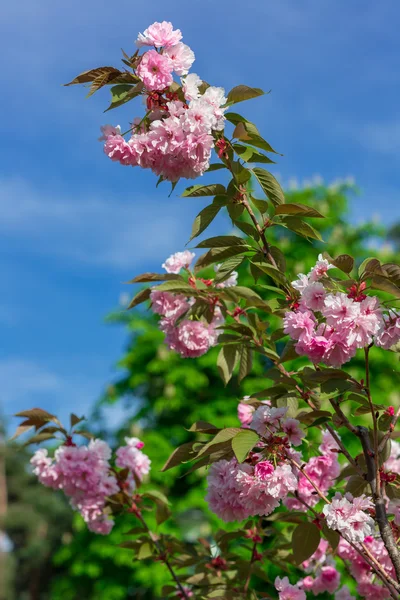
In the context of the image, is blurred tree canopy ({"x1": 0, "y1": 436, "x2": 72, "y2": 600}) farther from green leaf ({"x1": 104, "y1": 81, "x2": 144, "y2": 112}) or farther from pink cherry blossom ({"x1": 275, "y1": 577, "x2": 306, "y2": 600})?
green leaf ({"x1": 104, "y1": 81, "x2": 144, "y2": 112})

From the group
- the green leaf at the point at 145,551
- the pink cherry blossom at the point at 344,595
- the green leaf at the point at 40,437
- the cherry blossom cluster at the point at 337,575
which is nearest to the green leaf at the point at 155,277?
the green leaf at the point at 40,437

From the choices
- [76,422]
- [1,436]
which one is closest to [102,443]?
[76,422]

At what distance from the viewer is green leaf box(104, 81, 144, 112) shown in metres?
1.95

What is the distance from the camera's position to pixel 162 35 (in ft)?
6.48

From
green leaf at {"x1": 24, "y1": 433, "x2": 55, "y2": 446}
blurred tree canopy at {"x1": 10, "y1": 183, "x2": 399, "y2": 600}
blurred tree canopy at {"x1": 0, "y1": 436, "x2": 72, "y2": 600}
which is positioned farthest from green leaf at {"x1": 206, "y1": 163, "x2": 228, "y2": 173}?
blurred tree canopy at {"x1": 0, "y1": 436, "x2": 72, "y2": 600}

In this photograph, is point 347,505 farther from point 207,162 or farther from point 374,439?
point 207,162

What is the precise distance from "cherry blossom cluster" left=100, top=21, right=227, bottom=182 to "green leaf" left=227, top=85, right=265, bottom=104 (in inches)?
1.3

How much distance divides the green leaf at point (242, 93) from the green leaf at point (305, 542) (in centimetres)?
138

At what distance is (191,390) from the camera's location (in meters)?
11.8

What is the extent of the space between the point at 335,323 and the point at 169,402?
9.99 m

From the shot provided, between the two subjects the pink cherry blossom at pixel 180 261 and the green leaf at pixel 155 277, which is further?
the pink cherry blossom at pixel 180 261

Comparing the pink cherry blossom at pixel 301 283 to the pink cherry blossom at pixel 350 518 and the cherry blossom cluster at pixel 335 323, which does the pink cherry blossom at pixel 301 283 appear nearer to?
the cherry blossom cluster at pixel 335 323

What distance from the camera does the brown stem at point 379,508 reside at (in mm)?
1862

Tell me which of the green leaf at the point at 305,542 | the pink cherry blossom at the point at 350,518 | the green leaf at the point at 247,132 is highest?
the green leaf at the point at 247,132
